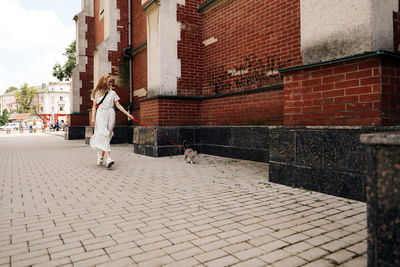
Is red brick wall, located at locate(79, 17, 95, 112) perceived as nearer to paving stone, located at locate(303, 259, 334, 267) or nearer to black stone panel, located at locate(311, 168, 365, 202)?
black stone panel, located at locate(311, 168, 365, 202)

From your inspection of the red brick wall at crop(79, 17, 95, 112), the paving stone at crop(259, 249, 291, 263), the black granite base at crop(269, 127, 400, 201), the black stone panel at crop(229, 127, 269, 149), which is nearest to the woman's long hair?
the black stone panel at crop(229, 127, 269, 149)

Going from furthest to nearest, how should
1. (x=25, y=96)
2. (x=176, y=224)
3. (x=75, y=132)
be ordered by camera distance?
(x=25, y=96) < (x=75, y=132) < (x=176, y=224)

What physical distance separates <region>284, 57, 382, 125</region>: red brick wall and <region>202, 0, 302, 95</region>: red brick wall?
5.88 ft

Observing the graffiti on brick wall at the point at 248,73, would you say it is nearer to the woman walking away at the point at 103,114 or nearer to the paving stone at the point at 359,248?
the woman walking away at the point at 103,114

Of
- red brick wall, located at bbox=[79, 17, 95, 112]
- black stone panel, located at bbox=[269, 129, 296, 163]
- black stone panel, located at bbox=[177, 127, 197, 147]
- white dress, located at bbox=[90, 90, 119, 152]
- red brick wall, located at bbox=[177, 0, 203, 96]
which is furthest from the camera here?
red brick wall, located at bbox=[79, 17, 95, 112]

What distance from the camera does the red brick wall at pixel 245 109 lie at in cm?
654

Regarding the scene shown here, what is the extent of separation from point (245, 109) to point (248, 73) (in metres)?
0.91

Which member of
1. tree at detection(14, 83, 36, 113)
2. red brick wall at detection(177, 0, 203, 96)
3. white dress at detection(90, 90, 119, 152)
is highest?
tree at detection(14, 83, 36, 113)

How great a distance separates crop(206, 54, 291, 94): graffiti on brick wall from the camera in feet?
21.6

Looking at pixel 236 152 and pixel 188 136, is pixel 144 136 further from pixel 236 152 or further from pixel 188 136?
pixel 236 152

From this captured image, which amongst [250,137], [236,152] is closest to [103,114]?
[236,152]

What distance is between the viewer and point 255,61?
7.08 meters

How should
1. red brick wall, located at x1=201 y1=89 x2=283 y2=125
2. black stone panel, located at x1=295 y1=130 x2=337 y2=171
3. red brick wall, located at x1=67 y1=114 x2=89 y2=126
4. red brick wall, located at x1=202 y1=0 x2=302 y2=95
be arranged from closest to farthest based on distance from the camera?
1. black stone panel, located at x1=295 y1=130 x2=337 y2=171
2. red brick wall, located at x1=202 y1=0 x2=302 y2=95
3. red brick wall, located at x1=201 y1=89 x2=283 y2=125
4. red brick wall, located at x1=67 y1=114 x2=89 y2=126

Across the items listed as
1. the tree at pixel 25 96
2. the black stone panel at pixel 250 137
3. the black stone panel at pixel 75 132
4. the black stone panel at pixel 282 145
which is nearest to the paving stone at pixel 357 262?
the black stone panel at pixel 282 145
